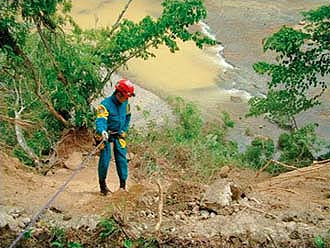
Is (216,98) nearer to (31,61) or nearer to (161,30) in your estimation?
(161,30)

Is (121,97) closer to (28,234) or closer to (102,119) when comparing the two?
(102,119)

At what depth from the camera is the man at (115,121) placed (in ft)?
21.3

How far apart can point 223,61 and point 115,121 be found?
34.7 ft

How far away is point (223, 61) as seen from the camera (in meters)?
17.0

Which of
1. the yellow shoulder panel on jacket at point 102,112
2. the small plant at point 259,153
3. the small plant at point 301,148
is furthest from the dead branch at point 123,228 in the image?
the small plant at point 259,153

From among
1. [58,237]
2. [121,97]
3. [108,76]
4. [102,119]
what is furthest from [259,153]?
[58,237]

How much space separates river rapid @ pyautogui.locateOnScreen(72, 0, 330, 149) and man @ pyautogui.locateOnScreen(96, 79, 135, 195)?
19.3 ft

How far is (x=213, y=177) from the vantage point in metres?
9.06

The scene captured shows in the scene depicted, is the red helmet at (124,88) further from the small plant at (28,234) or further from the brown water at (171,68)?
the brown water at (171,68)

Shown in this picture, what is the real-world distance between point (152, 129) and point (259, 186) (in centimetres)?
440

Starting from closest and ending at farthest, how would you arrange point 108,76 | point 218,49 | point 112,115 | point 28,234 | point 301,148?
point 28,234 < point 112,115 < point 108,76 < point 301,148 < point 218,49

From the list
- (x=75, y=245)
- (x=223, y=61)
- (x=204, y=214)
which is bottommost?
(x=75, y=245)

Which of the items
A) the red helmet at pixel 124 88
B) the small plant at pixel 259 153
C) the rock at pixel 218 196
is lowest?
the small plant at pixel 259 153

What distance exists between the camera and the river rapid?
1444 cm
